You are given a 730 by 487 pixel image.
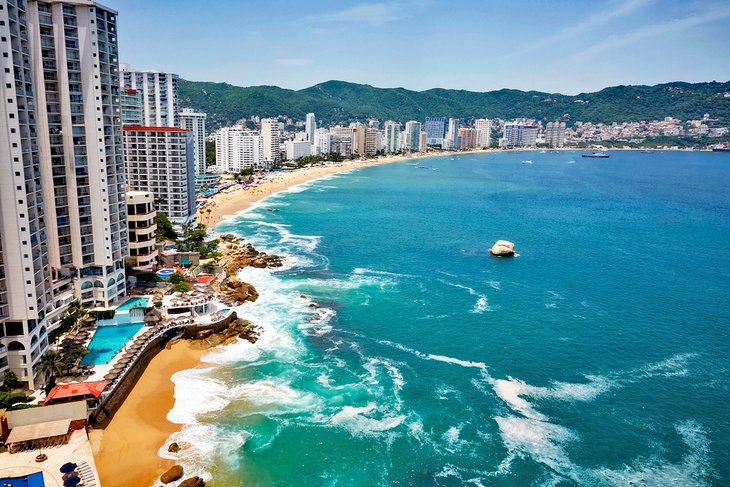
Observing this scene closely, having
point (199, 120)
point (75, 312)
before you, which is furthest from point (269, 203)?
point (75, 312)

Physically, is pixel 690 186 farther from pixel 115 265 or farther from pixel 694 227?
pixel 115 265

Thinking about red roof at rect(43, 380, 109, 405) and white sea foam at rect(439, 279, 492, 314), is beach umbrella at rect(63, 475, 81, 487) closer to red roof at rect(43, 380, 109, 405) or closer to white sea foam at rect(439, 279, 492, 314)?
red roof at rect(43, 380, 109, 405)

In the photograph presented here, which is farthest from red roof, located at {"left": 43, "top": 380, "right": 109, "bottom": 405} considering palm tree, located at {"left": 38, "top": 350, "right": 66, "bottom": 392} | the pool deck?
the pool deck

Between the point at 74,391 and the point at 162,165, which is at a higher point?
the point at 162,165

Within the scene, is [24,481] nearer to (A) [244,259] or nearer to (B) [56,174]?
(B) [56,174]

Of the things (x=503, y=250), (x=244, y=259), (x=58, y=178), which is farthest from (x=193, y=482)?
(x=503, y=250)

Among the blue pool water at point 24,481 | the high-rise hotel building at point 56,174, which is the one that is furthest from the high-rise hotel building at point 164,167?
the blue pool water at point 24,481
